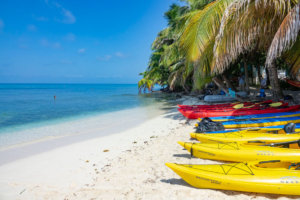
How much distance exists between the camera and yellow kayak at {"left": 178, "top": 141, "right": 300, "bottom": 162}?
3.17 meters

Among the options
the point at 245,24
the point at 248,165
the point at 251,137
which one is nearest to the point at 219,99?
the point at 245,24

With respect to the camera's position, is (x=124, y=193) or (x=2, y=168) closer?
(x=124, y=193)

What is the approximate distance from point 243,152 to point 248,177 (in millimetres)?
882

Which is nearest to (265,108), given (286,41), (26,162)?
(286,41)

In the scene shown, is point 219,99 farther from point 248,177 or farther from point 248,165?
point 248,177

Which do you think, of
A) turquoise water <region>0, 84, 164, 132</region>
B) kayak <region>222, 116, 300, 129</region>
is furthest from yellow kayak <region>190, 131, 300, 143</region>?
turquoise water <region>0, 84, 164, 132</region>

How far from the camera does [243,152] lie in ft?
11.3

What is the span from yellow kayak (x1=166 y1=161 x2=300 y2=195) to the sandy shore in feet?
0.60

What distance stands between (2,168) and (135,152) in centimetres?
350

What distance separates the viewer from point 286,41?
384 cm

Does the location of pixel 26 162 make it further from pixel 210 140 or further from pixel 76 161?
pixel 210 140

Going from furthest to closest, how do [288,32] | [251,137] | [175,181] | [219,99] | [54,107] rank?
[54,107] → [219,99] → [251,137] → [288,32] → [175,181]

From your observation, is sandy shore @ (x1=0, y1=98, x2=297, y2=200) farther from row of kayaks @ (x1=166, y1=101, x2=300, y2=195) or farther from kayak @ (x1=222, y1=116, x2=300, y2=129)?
kayak @ (x1=222, y1=116, x2=300, y2=129)

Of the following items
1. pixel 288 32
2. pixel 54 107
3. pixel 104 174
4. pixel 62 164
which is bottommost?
pixel 62 164
